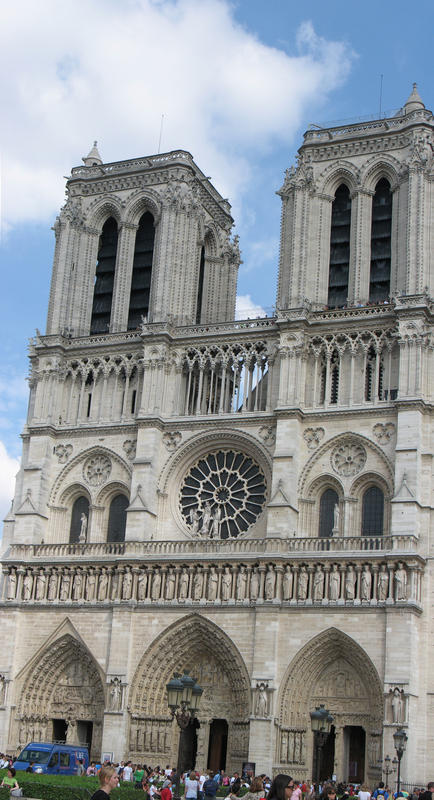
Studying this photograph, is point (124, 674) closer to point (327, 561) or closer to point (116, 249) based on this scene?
point (327, 561)

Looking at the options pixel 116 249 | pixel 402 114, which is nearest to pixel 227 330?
pixel 116 249

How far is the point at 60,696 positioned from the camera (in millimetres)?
37875

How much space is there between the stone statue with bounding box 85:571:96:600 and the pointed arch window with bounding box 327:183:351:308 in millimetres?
12626

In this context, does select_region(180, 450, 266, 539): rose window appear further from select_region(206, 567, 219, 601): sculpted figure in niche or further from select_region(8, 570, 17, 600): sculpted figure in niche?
select_region(8, 570, 17, 600): sculpted figure in niche

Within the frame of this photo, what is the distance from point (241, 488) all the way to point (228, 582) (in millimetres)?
3984

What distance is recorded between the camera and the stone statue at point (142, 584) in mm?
36594

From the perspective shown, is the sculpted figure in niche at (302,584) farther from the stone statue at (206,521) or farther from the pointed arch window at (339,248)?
the pointed arch window at (339,248)

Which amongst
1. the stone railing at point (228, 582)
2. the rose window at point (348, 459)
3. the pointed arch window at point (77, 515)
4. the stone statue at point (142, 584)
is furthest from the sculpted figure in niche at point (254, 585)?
the pointed arch window at point (77, 515)

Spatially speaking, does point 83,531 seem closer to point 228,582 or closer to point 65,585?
point 65,585

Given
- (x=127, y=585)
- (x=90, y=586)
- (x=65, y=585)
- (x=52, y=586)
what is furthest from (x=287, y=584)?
(x=52, y=586)

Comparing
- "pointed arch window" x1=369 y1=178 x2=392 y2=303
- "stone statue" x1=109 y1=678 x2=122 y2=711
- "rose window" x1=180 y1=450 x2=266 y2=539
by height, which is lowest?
"stone statue" x1=109 y1=678 x2=122 y2=711

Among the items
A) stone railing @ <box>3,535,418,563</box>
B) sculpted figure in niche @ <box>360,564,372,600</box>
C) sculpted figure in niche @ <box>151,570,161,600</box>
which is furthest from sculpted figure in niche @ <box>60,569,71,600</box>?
sculpted figure in niche @ <box>360,564,372,600</box>

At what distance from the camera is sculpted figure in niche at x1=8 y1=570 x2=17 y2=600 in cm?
3903

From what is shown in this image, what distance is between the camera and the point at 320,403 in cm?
3716
